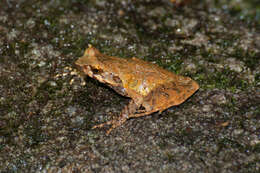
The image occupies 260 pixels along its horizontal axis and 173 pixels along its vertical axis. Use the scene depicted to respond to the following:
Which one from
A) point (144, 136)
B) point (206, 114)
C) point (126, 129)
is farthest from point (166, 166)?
point (206, 114)

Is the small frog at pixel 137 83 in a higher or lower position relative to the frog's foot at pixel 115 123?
higher

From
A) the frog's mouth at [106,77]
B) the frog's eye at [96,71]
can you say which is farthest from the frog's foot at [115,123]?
the frog's eye at [96,71]

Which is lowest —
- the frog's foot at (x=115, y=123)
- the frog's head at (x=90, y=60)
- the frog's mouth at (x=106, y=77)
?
the frog's foot at (x=115, y=123)

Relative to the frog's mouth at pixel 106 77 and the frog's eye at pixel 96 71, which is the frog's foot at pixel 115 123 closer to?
the frog's mouth at pixel 106 77

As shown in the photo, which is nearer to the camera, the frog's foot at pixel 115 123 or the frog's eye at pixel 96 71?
the frog's foot at pixel 115 123

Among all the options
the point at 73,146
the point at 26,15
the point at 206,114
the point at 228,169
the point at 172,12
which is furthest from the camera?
the point at 172,12

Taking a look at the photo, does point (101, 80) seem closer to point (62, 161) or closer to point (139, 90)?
point (139, 90)

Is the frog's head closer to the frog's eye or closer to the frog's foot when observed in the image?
the frog's eye

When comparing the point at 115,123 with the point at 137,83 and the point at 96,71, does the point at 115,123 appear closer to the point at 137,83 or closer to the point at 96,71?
the point at 137,83

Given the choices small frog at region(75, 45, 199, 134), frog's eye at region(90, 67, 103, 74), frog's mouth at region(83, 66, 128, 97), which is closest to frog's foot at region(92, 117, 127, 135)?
small frog at region(75, 45, 199, 134)
